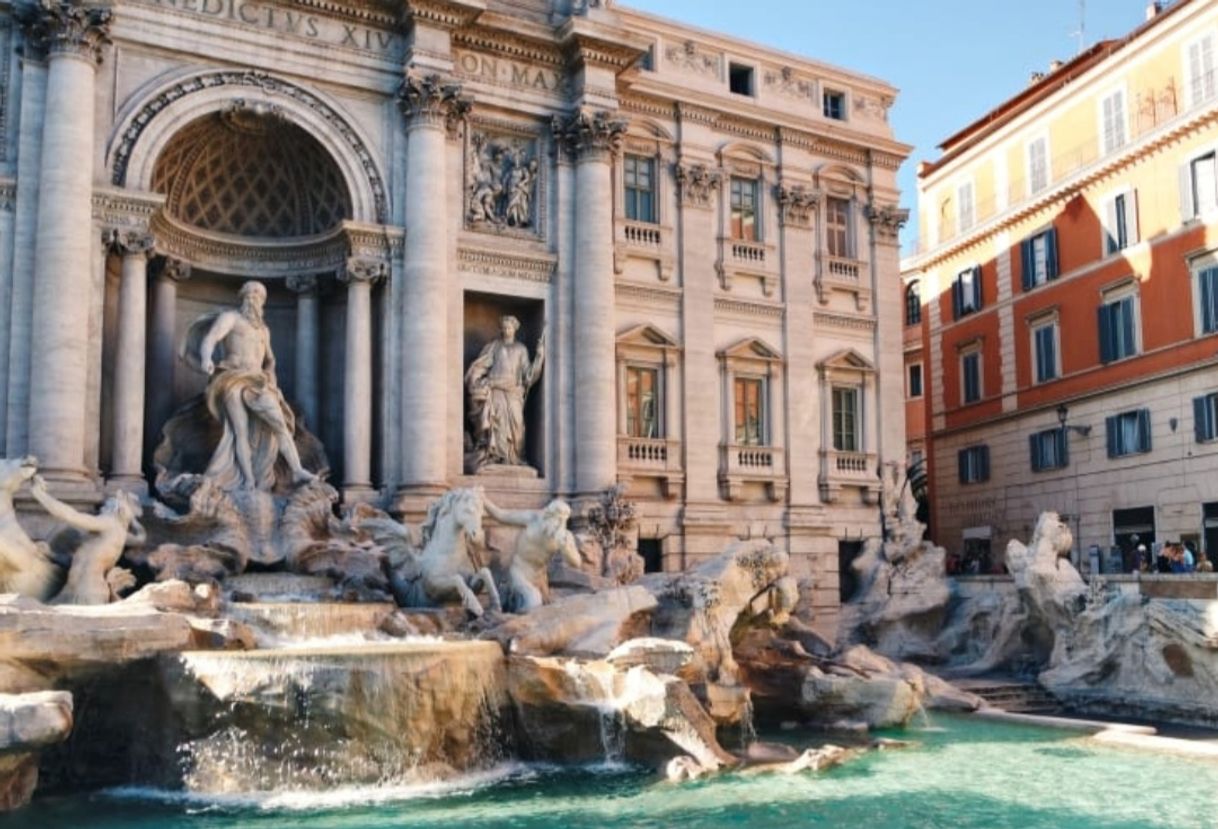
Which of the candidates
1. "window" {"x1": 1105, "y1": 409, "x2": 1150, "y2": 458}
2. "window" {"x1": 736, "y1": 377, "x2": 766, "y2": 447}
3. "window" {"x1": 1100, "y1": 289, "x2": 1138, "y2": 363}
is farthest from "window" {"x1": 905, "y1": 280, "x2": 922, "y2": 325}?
"window" {"x1": 736, "y1": 377, "x2": 766, "y2": 447}

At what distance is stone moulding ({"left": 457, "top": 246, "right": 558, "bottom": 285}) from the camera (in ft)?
74.8

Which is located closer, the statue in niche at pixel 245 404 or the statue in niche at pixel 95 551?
the statue in niche at pixel 95 551

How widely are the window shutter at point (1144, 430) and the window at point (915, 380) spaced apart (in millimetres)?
11575

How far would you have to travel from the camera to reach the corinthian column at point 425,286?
69.9ft

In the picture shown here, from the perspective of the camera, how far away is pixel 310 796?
12.9m

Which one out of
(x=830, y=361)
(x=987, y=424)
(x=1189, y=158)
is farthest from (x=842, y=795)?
(x=987, y=424)

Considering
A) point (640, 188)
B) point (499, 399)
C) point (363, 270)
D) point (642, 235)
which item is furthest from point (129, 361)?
point (640, 188)

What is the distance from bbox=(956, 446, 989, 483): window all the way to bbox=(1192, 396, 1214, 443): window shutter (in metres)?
7.24

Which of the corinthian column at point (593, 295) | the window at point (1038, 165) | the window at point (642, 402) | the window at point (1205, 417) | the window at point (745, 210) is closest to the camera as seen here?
the corinthian column at point (593, 295)

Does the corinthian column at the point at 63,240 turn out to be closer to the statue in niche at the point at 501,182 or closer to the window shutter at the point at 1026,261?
the statue in niche at the point at 501,182

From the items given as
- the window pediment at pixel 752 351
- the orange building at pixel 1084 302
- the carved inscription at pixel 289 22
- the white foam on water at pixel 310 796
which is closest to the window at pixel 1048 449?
the orange building at pixel 1084 302

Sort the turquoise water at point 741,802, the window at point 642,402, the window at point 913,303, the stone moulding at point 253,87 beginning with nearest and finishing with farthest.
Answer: the turquoise water at point 741,802 → the stone moulding at point 253,87 → the window at point 642,402 → the window at point 913,303

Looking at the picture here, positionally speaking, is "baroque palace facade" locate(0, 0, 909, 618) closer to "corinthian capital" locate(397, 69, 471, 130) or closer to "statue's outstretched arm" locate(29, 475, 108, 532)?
"corinthian capital" locate(397, 69, 471, 130)

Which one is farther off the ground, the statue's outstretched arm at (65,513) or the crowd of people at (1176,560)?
the statue's outstretched arm at (65,513)
